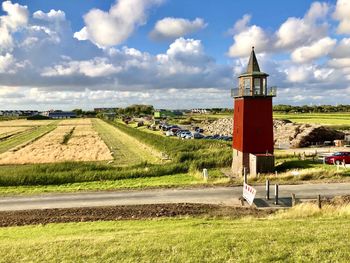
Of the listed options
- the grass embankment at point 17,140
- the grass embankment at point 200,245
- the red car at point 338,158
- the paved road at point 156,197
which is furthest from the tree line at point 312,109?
the grass embankment at point 200,245

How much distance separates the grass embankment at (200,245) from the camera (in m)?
11.3

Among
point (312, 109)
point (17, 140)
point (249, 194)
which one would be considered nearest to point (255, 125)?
point (249, 194)

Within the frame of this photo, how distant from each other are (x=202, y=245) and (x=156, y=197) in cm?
1406

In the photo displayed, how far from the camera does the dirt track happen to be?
19984 mm

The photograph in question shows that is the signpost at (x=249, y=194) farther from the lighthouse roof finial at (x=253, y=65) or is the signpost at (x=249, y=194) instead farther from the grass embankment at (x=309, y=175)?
the lighthouse roof finial at (x=253, y=65)

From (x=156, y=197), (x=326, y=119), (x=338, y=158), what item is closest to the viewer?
(x=156, y=197)

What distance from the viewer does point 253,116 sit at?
34.8m

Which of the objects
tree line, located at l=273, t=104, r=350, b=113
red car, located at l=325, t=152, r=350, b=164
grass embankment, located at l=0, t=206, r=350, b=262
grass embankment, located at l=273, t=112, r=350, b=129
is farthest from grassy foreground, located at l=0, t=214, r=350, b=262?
tree line, located at l=273, t=104, r=350, b=113

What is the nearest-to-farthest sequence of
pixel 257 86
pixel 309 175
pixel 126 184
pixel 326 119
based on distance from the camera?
Answer: pixel 309 175 → pixel 126 184 → pixel 257 86 → pixel 326 119

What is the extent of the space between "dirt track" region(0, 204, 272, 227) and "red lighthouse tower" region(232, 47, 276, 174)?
12.9 m

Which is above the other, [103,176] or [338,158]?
[338,158]

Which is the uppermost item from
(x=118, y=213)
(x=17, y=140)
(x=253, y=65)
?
(x=253, y=65)

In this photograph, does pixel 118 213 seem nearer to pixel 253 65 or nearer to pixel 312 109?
pixel 253 65

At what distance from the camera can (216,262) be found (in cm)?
1090
